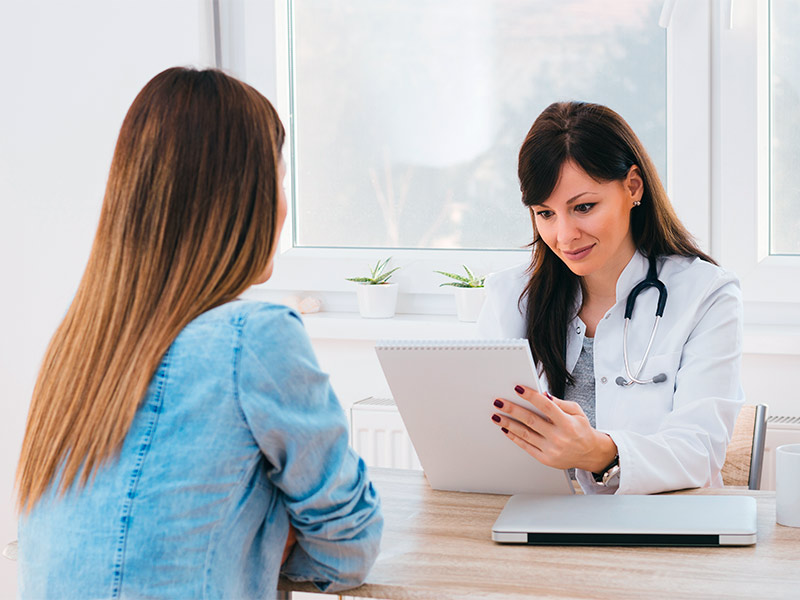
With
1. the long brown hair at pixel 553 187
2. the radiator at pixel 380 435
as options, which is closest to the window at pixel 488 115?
the radiator at pixel 380 435

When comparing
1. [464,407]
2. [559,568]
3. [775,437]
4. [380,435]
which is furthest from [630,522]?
[380,435]

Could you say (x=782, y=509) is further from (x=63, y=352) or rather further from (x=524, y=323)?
(x=63, y=352)

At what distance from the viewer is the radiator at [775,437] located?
6.62 feet

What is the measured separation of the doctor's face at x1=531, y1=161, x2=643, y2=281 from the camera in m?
1.71

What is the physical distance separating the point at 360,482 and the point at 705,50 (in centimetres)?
163

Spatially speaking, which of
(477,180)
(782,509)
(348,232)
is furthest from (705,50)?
(782,509)

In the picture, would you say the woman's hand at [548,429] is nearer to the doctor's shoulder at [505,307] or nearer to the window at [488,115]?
the doctor's shoulder at [505,307]

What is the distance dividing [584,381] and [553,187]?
376 millimetres

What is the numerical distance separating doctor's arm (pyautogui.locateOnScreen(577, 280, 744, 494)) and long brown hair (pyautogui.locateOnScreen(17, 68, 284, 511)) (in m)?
0.68

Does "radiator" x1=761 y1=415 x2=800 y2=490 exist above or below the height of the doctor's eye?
below

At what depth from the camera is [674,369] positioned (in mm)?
1668

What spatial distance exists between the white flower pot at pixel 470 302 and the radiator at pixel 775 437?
2.42 ft

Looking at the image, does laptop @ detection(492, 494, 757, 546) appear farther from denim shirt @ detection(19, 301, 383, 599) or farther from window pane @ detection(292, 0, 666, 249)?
window pane @ detection(292, 0, 666, 249)

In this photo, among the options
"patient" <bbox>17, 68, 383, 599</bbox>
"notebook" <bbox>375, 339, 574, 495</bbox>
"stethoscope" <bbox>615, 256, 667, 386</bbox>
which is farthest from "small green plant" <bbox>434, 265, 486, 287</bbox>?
"patient" <bbox>17, 68, 383, 599</bbox>
